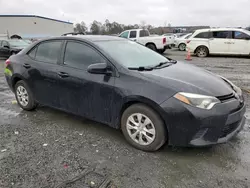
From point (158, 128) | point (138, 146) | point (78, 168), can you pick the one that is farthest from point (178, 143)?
point (78, 168)

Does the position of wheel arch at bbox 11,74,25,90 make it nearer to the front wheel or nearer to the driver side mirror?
the driver side mirror

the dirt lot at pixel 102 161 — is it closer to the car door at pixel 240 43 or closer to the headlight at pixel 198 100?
the headlight at pixel 198 100

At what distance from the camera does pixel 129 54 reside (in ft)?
12.2

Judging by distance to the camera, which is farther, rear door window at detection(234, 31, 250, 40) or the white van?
the white van

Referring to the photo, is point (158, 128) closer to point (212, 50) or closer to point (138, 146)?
point (138, 146)

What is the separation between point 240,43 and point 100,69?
12.1 meters

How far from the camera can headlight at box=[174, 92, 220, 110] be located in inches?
107

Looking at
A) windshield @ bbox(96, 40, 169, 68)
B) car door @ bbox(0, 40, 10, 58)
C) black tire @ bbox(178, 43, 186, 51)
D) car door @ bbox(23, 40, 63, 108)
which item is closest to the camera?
windshield @ bbox(96, 40, 169, 68)

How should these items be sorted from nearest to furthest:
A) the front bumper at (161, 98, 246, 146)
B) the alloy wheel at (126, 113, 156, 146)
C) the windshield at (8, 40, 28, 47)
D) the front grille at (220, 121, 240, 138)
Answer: the front bumper at (161, 98, 246, 146), the front grille at (220, 121, 240, 138), the alloy wheel at (126, 113, 156, 146), the windshield at (8, 40, 28, 47)

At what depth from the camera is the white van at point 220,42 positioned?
Result: 1279cm

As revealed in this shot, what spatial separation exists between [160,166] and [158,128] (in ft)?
1.53

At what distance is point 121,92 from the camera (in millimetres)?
3131

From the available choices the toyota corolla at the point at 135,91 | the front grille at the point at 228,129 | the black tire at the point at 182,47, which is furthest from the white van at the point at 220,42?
the front grille at the point at 228,129

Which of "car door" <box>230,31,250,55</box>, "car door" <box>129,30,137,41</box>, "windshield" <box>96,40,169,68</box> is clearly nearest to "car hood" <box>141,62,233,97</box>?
"windshield" <box>96,40,169,68</box>
